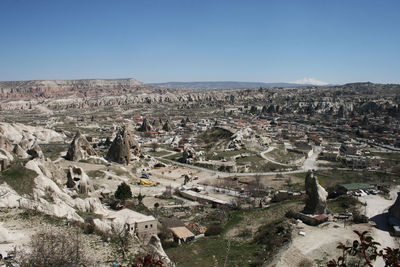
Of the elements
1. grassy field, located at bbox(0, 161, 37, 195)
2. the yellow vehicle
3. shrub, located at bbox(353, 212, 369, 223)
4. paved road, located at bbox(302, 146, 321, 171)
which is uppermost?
grassy field, located at bbox(0, 161, 37, 195)

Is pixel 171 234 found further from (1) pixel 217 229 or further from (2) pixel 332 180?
(2) pixel 332 180

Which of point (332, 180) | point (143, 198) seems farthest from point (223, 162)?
point (143, 198)

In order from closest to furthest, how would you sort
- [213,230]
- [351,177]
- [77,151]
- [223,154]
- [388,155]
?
[213,230] < [77,151] < [351,177] < [223,154] < [388,155]

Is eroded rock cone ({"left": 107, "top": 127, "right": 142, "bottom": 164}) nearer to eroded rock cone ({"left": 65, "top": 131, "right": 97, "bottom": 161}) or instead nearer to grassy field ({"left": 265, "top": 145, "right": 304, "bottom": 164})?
eroded rock cone ({"left": 65, "top": 131, "right": 97, "bottom": 161})

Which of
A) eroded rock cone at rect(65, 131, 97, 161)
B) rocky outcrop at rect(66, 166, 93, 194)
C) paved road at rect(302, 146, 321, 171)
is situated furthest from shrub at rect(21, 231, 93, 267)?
paved road at rect(302, 146, 321, 171)

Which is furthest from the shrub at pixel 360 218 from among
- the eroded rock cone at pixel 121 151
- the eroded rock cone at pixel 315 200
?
the eroded rock cone at pixel 121 151

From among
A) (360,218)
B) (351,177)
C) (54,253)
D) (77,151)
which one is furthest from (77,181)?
(351,177)

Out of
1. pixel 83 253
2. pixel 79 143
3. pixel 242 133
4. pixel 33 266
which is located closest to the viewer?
pixel 33 266

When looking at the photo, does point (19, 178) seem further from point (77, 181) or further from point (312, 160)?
point (312, 160)
